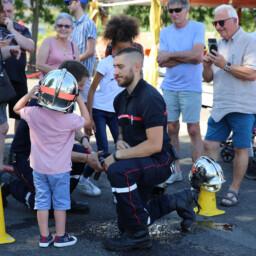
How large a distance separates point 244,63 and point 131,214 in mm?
2179

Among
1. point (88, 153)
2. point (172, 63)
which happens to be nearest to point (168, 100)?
point (172, 63)

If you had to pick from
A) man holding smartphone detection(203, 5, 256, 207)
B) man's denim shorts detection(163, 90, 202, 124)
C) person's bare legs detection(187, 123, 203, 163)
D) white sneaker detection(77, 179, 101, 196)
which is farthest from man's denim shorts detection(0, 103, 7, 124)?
Answer: man holding smartphone detection(203, 5, 256, 207)

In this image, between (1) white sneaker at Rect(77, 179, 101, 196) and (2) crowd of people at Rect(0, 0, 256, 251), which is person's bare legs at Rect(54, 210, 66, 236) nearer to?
(2) crowd of people at Rect(0, 0, 256, 251)

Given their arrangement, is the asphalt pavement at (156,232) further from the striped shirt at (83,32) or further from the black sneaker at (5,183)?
the striped shirt at (83,32)

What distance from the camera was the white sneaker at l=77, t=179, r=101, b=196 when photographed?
16.8ft

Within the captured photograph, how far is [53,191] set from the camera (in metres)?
3.74

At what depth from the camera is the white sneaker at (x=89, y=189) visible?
201 inches

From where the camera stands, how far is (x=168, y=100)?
5703 mm

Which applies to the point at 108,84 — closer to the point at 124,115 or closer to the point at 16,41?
the point at 124,115

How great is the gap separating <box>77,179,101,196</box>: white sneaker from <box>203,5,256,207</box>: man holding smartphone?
140 centimetres

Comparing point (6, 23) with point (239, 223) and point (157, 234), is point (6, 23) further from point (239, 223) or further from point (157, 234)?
point (239, 223)

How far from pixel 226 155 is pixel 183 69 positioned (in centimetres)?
178

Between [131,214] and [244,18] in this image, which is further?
[244,18]

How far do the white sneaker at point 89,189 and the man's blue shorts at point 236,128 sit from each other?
143cm
